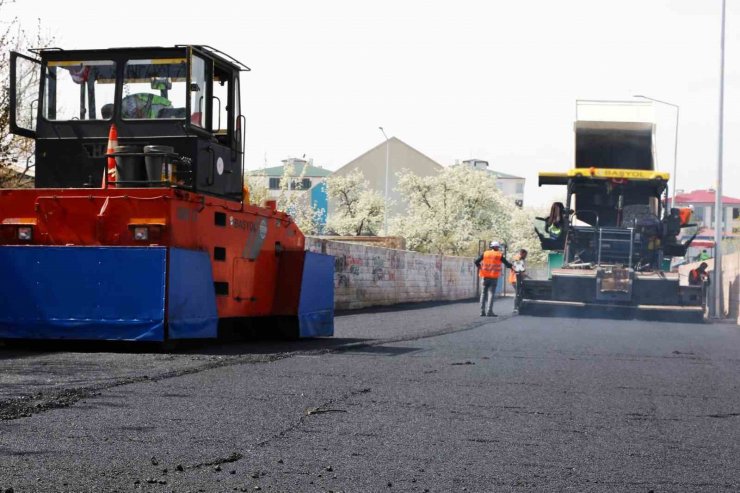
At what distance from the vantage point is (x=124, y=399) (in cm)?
684

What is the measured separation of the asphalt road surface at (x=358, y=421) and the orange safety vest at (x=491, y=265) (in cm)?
1072

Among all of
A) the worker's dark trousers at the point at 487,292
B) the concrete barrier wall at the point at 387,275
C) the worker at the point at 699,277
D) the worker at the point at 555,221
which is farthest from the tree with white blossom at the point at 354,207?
the worker's dark trousers at the point at 487,292

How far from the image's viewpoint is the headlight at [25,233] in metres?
10.5

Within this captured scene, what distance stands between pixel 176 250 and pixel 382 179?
84470 millimetres

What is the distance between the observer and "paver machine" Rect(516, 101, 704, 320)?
72.1ft

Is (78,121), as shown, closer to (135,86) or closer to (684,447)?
(135,86)

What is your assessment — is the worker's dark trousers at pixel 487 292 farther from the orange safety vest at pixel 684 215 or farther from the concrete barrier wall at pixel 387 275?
the orange safety vest at pixel 684 215

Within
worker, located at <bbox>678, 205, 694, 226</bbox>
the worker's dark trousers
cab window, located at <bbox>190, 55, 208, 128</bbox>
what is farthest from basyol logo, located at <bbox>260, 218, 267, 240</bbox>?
worker, located at <bbox>678, 205, 694, 226</bbox>

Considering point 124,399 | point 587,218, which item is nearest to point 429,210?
point 587,218

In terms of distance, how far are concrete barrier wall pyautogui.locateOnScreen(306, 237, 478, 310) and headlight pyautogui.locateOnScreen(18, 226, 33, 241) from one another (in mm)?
11108

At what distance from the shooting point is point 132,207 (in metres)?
10.2

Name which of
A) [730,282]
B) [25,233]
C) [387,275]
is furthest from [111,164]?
[730,282]

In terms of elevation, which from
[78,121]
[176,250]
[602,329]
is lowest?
[602,329]

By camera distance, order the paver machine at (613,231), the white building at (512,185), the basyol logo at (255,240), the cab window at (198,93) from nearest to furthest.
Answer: the cab window at (198,93), the basyol logo at (255,240), the paver machine at (613,231), the white building at (512,185)
